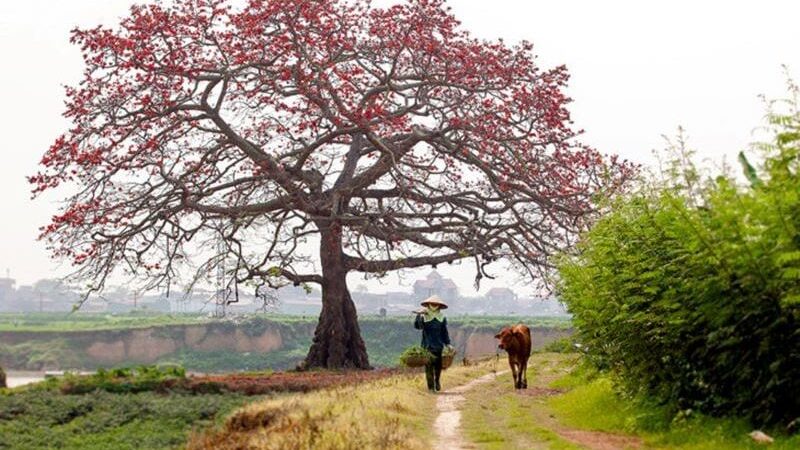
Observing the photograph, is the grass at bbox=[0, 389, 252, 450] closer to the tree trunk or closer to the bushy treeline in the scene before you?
the bushy treeline

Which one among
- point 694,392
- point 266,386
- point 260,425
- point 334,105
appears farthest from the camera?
point 334,105

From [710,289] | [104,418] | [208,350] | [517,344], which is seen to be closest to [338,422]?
[710,289]

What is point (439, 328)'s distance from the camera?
2181 centimetres

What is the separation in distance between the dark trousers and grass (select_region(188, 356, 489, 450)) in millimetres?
248

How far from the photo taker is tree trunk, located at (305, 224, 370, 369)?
3506cm

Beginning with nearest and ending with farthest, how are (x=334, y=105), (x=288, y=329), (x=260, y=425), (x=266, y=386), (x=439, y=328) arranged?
(x=260, y=425)
(x=439, y=328)
(x=266, y=386)
(x=334, y=105)
(x=288, y=329)

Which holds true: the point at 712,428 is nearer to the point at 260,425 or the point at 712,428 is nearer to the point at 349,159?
the point at 260,425

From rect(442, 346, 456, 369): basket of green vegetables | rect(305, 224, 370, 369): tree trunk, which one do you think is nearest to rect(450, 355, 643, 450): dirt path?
rect(442, 346, 456, 369): basket of green vegetables

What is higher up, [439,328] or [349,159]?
[349,159]

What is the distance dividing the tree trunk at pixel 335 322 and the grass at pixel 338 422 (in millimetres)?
12713

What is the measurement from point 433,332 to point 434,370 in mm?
973

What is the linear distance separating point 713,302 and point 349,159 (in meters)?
23.4

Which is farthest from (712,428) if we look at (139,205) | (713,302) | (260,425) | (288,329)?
(288,329)

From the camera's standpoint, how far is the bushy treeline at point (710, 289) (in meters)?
11.8
